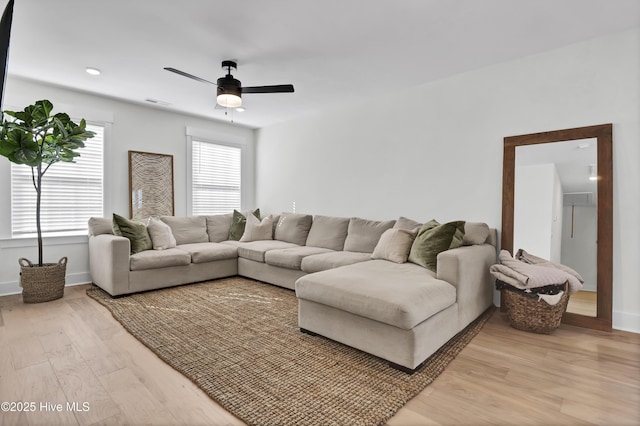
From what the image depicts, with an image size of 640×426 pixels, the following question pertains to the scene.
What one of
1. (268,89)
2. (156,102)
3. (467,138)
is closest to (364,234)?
(467,138)

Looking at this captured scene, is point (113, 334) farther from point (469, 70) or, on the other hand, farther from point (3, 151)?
point (469, 70)

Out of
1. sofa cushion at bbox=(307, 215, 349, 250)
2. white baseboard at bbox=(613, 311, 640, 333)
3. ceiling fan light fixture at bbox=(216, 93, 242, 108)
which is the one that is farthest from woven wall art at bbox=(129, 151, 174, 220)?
white baseboard at bbox=(613, 311, 640, 333)

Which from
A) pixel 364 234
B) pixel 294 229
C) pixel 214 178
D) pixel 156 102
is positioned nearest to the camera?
pixel 364 234

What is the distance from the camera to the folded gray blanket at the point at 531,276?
2.61m

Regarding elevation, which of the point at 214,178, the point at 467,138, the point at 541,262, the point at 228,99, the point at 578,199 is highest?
the point at 228,99

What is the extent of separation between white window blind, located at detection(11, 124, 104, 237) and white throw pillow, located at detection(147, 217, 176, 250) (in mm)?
909

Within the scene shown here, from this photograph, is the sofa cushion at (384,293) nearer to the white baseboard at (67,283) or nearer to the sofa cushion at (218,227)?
the sofa cushion at (218,227)

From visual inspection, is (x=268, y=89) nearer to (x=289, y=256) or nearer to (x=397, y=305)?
(x=289, y=256)

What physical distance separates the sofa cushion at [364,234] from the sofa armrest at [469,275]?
3.86 ft

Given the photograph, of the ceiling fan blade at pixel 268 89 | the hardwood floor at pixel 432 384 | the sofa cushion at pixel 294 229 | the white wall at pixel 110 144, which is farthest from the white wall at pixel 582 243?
the white wall at pixel 110 144

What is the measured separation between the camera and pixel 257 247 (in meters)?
4.34

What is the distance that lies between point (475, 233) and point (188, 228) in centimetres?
386

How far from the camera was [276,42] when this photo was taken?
112 inches

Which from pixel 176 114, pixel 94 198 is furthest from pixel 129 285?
pixel 176 114
